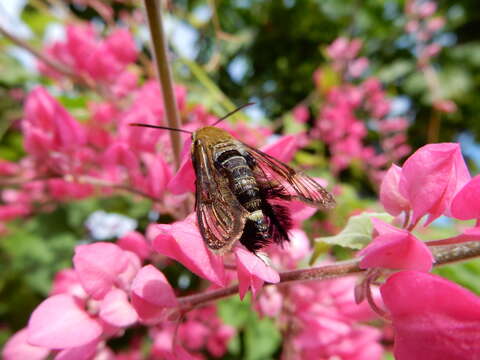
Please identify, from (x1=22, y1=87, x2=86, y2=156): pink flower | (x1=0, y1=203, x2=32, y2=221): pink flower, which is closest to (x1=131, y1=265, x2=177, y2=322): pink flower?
(x1=22, y1=87, x2=86, y2=156): pink flower

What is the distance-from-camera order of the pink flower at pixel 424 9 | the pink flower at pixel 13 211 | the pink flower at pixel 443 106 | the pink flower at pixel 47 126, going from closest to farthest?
1. the pink flower at pixel 47 126
2. the pink flower at pixel 13 211
3. the pink flower at pixel 443 106
4. the pink flower at pixel 424 9

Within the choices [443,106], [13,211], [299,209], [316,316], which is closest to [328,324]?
[316,316]

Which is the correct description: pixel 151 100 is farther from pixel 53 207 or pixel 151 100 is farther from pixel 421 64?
pixel 421 64

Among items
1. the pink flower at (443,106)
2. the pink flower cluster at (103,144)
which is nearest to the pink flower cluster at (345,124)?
the pink flower at (443,106)

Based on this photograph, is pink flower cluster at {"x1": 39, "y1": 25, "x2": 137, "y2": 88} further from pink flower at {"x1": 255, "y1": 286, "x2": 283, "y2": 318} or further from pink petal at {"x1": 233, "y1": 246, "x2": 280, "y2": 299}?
pink petal at {"x1": 233, "y1": 246, "x2": 280, "y2": 299}

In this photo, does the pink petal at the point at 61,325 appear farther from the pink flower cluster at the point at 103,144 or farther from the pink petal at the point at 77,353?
the pink flower cluster at the point at 103,144

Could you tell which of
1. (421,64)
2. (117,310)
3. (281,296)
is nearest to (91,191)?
(281,296)
